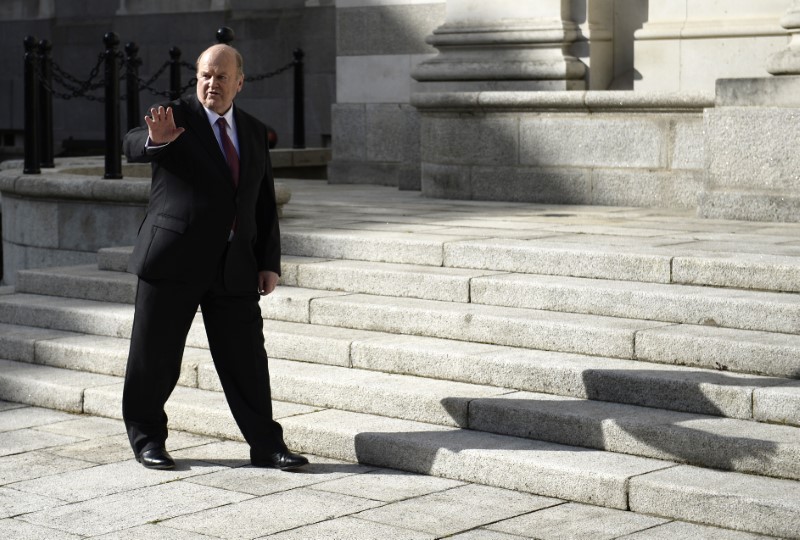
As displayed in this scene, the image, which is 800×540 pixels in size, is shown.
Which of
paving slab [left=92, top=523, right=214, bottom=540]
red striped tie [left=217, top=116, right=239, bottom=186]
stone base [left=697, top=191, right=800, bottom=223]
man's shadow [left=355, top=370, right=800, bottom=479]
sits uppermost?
red striped tie [left=217, top=116, right=239, bottom=186]

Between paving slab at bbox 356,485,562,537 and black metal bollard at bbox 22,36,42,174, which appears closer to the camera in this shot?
paving slab at bbox 356,485,562,537

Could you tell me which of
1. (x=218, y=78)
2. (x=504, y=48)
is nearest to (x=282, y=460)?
(x=218, y=78)

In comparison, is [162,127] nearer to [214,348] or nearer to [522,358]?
[214,348]

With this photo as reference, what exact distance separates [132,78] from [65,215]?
1787 mm

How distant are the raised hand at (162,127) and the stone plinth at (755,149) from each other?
4.97 m

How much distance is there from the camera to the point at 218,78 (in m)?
6.29

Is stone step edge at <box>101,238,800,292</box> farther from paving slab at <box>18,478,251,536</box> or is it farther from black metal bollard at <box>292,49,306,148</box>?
black metal bollard at <box>292,49,306,148</box>

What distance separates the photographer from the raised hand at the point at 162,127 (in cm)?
607

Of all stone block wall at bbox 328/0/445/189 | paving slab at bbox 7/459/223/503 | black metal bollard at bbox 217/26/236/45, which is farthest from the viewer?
stone block wall at bbox 328/0/445/189

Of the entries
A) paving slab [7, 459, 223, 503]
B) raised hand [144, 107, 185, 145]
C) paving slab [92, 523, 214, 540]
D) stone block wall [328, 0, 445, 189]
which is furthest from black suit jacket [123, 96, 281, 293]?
stone block wall [328, 0, 445, 189]

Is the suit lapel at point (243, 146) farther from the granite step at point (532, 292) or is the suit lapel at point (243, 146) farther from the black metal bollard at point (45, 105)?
the black metal bollard at point (45, 105)

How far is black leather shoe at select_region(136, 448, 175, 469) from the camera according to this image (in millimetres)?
6547

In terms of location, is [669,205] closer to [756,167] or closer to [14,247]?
[756,167]

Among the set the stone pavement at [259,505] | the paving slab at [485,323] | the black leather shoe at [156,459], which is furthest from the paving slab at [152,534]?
the paving slab at [485,323]
